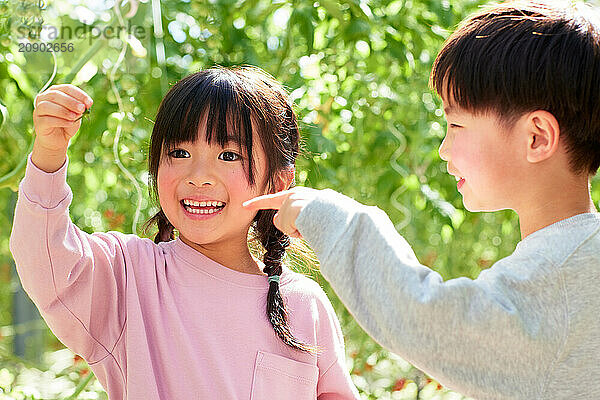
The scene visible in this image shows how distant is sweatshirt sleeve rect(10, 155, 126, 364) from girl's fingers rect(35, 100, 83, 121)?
2.6 inches

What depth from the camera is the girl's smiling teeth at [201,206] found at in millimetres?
1126

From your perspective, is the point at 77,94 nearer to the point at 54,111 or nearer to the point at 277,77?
the point at 54,111

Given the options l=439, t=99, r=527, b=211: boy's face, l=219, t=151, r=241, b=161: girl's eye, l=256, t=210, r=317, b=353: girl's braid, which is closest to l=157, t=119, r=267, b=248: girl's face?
l=219, t=151, r=241, b=161: girl's eye

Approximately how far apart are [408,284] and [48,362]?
9.74 ft

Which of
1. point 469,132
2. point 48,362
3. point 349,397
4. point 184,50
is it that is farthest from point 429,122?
point 48,362

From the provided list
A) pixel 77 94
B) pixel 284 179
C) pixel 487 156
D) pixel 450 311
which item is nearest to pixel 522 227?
pixel 487 156

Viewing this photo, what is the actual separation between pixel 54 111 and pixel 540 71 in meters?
0.55

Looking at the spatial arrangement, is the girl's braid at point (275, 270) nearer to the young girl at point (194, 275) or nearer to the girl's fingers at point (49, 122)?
the young girl at point (194, 275)

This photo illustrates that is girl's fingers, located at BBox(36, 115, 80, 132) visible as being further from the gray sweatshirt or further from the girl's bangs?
the gray sweatshirt

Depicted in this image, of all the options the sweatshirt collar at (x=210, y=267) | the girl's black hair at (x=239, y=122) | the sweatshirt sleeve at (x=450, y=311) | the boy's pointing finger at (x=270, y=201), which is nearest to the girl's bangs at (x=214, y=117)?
the girl's black hair at (x=239, y=122)

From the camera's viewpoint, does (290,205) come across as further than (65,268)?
No

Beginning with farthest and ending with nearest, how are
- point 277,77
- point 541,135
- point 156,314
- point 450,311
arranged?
1. point 277,77
2. point 156,314
3. point 541,135
4. point 450,311

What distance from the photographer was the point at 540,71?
0.89m

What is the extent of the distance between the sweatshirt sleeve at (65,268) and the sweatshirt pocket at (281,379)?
19cm
